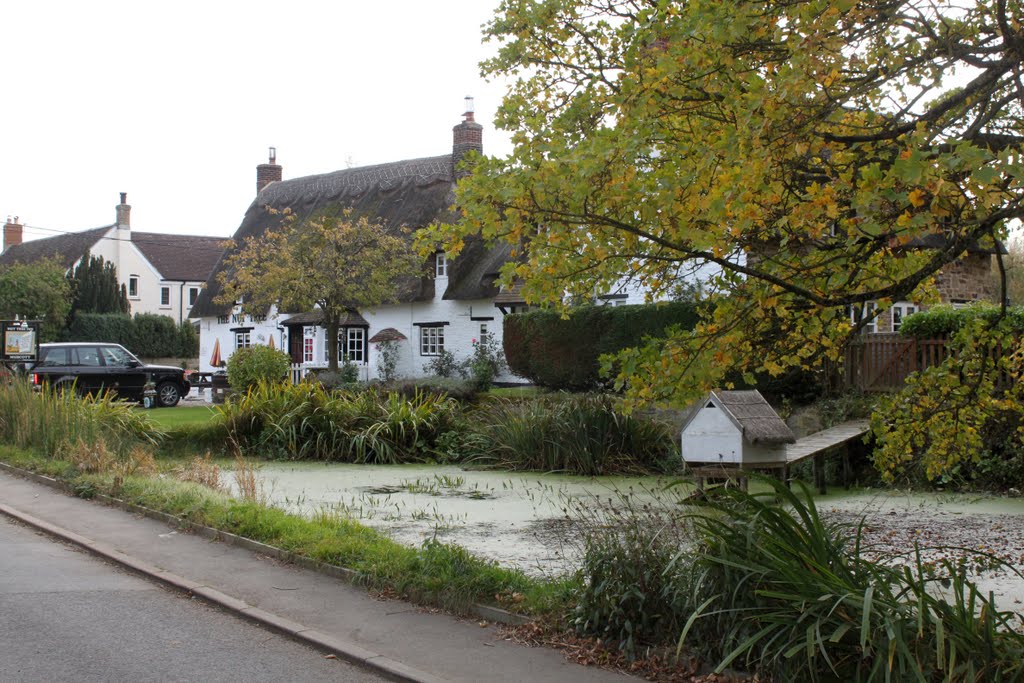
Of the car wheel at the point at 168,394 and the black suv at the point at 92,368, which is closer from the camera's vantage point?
the black suv at the point at 92,368

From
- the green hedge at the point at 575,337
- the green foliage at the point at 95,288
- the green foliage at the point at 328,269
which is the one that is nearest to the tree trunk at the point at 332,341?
the green foliage at the point at 328,269

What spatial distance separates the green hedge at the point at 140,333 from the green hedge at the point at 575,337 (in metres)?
32.9

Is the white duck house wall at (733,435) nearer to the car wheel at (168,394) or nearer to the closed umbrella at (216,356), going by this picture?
the car wheel at (168,394)

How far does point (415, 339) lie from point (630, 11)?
93.8 ft

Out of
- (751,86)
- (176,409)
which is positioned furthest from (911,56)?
(176,409)

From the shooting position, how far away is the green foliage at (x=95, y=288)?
177ft

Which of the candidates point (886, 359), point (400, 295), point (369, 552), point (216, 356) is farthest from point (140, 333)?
point (369, 552)

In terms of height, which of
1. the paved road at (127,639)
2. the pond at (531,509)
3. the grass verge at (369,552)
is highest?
the grass verge at (369,552)

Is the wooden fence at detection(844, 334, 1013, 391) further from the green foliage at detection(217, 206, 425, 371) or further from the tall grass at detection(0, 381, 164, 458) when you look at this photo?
the green foliage at detection(217, 206, 425, 371)

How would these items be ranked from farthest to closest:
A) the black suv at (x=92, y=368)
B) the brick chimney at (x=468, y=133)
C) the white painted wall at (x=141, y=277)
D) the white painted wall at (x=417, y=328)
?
1. the white painted wall at (x=141, y=277)
2. the brick chimney at (x=468, y=133)
3. the white painted wall at (x=417, y=328)
4. the black suv at (x=92, y=368)

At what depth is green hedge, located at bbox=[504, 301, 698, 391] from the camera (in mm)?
23672

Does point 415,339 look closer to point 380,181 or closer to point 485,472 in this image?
point 380,181

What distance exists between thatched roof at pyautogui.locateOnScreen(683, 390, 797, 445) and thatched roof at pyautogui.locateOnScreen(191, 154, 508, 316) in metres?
19.5

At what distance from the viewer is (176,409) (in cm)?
2880
